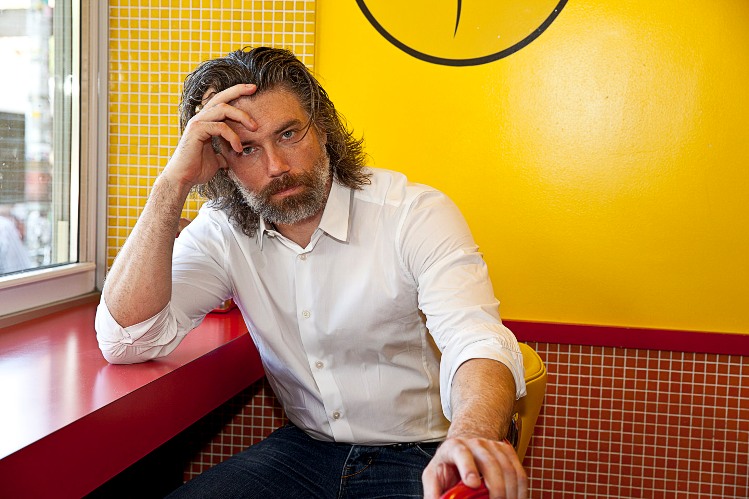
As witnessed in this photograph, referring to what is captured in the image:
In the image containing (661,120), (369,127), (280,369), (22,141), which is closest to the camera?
(280,369)

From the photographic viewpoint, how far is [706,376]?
248cm

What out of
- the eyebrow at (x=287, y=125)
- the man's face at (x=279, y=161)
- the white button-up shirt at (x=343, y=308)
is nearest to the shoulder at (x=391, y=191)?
the white button-up shirt at (x=343, y=308)

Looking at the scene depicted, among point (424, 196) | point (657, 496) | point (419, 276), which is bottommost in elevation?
point (657, 496)

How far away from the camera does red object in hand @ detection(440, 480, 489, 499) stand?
2.91 ft

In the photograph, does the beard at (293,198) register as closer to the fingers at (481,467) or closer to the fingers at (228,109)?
the fingers at (228,109)

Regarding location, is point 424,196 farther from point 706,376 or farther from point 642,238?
point 706,376

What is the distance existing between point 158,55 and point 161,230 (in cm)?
111

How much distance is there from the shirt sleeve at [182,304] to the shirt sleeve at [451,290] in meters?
0.50

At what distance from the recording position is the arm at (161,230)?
5.54 feet

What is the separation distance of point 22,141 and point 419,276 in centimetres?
133

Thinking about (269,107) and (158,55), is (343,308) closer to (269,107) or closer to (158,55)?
(269,107)

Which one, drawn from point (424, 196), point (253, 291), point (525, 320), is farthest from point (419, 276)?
point (525, 320)

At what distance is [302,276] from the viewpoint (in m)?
1.85

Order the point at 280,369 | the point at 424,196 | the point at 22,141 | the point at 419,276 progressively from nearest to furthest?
1. the point at 419,276
2. the point at 424,196
3. the point at 280,369
4. the point at 22,141
